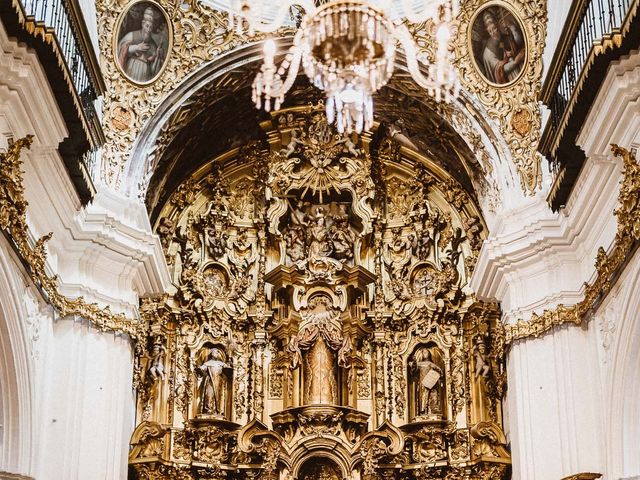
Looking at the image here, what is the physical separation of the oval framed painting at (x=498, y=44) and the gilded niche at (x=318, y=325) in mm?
2924

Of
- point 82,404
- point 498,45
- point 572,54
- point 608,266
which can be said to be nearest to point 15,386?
point 82,404

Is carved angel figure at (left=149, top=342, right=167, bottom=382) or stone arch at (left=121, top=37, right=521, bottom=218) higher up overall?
stone arch at (left=121, top=37, right=521, bottom=218)

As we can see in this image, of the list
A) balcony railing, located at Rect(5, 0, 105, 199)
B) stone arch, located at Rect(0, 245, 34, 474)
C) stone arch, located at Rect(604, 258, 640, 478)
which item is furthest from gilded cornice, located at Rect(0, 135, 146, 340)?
stone arch, located at Rect(604, 258, 640, 478)

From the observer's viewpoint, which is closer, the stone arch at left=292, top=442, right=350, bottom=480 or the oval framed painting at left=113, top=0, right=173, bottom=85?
the oval framed painting at left=113, top=0, right=173, bottom=85

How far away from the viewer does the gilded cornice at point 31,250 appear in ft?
39.5

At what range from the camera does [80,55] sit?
1447 cm

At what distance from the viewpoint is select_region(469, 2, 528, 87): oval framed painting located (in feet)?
53.6

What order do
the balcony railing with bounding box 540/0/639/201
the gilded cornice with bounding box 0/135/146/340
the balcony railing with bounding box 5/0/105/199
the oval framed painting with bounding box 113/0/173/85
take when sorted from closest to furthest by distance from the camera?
the balcony railing with bounding box 5/0/105/199 → the gilded cornice with bounding box 0/135/146/340 → the balcony railing with bounding box 540/0/639/201 → the oval framed painting with bounding box 113/0/173/85

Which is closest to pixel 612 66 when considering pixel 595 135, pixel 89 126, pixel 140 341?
pixel 595 135

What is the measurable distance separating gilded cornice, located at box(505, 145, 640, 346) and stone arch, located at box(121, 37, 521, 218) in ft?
6.64

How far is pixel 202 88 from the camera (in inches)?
687

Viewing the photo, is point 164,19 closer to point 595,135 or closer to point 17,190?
point 17,190

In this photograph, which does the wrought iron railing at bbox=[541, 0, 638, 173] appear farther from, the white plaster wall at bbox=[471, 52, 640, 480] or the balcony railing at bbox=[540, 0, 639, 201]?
the white plaster wall at bbox=[471, 52, 640, 480]

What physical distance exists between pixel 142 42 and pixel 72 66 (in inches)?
108
